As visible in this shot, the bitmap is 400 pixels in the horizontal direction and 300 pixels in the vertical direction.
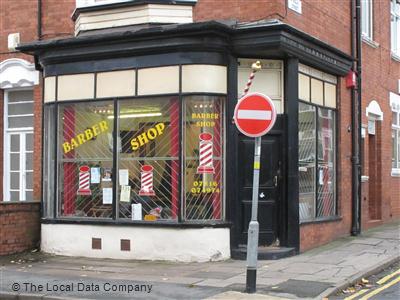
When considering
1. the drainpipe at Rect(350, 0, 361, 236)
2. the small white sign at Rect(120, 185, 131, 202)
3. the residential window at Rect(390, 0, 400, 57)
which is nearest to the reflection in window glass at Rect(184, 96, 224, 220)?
the small white sign at Rect(120, 185, 131, 202)

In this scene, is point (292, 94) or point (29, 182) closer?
Answer: point (292, 94)

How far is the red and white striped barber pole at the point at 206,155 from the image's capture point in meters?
11.4

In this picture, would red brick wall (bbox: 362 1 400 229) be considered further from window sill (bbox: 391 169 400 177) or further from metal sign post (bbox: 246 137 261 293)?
metal sign post (bbox: 246 137 261 293)

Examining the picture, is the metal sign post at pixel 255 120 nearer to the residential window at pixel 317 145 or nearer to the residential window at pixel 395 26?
the residential window at pixel 317 145

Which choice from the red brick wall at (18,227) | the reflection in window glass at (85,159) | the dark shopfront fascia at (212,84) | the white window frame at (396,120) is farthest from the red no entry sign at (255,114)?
the white window frame at (396,120)

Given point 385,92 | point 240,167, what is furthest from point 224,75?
point 385,92

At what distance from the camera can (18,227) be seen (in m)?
12.5

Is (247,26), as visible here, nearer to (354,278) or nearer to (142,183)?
(142,183)

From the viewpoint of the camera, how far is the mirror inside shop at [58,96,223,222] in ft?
37.4

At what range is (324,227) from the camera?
13.1m

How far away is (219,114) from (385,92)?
25.9 ft

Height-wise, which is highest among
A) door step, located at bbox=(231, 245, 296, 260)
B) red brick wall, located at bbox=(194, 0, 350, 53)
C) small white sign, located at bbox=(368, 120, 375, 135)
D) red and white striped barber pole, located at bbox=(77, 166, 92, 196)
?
red brick wall, located at bbox=(194, 0, 350, 53)

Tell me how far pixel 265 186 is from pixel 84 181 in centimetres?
371

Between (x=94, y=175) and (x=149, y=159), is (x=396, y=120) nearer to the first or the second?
(x=149, y=159)
